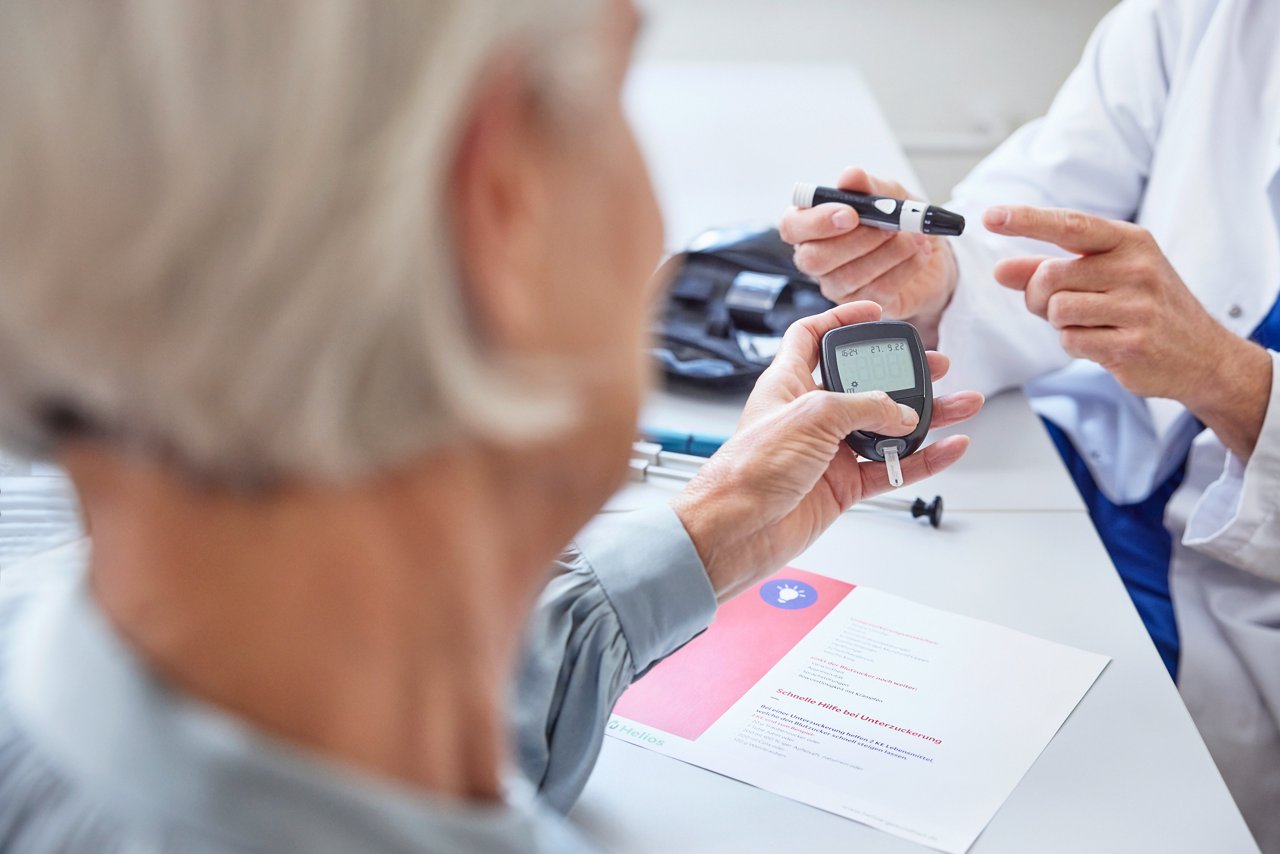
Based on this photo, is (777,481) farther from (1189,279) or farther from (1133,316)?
(1189,279)

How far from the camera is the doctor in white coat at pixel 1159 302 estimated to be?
3.72ft

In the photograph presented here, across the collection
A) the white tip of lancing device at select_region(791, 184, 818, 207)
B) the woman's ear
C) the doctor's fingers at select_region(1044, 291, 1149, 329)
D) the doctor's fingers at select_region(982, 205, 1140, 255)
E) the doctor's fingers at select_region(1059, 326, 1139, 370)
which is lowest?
the doctor's fingers at select_region(1059, 326, 1139, 370)

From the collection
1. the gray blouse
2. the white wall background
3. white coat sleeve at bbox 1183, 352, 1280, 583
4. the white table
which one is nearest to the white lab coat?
white coat sleeve at bbox 1183, 352, 1280, 583

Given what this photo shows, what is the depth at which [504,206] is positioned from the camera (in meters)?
0.44

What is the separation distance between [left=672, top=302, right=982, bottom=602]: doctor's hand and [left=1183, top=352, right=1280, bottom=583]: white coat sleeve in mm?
343

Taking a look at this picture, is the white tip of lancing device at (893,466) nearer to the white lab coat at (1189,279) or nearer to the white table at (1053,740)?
the white table at (1053,740)

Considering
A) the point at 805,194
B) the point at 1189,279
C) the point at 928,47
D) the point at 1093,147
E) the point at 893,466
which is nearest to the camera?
the point at 893,466

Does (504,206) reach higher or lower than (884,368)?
higher

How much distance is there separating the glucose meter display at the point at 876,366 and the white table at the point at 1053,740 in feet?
0.52

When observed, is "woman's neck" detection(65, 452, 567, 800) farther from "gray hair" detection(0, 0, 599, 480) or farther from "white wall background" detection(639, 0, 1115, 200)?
"white wall background" detection(639, 0, 1115, 200)

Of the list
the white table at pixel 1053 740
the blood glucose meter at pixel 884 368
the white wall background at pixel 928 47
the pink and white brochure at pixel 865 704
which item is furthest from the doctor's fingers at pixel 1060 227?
the white wall background at pixel 928 47

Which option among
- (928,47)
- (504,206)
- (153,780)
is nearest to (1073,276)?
(504,206)

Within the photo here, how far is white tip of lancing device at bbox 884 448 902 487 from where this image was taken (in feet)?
3.34

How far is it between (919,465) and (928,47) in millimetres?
2476
